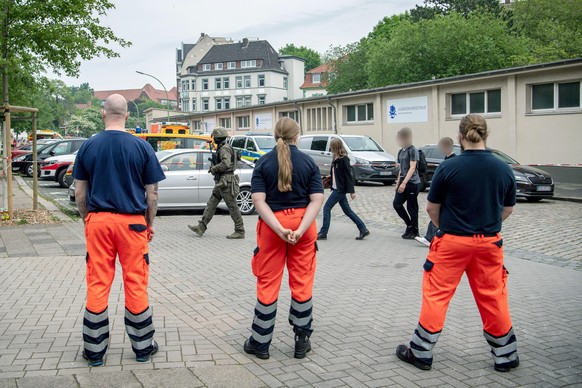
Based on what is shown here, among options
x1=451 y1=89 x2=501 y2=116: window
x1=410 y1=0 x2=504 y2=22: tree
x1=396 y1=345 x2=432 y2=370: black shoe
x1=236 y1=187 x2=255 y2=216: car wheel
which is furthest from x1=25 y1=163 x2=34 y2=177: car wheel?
x1=410 y1=0 x2=504 y2=22: tree

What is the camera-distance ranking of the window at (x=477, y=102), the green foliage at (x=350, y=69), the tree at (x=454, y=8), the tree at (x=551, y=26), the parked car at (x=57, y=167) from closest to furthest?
the parked car at (x=57, y=167) → the window at (x=477, y=102) → the tree at (x=551, y=26) → the tree at (x=454, y=8) → the green foliage at (x=350, y=69)

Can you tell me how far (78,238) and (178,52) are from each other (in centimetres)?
12868

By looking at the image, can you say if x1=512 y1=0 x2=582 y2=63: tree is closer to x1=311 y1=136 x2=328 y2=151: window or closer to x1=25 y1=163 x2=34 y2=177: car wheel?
x1=311 y1=136 x2=328 y2=151: window

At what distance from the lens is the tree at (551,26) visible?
46.9m

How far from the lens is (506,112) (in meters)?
26.0

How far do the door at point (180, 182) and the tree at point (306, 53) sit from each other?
371ft

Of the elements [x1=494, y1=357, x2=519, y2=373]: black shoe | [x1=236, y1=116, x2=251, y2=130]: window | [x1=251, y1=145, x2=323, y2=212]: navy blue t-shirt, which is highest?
[x1=236, y1=116, x2=251, y2=130]: window

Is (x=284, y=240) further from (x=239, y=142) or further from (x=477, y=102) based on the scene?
(x=477, y=102)

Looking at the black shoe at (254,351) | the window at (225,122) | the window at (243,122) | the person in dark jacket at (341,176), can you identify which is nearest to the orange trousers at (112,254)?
the black shoe at (254,351)

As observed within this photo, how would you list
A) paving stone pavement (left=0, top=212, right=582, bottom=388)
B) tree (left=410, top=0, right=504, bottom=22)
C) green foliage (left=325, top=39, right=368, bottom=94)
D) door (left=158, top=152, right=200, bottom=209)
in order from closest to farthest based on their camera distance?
paving stone pavement (left=0, top=212, right=582, bottom=388)
door (left=158, top=152, right=200, bottom=209)
tree (left=410, top=0, right=504, bottom=22)
green foliage (left=325, top=39, right=368, bottom=94)

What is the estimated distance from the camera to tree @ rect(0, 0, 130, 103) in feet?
42.4

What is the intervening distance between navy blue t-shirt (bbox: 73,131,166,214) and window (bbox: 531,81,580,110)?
2222 centimetres

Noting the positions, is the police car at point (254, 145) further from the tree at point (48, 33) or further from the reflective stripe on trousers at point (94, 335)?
the reflective stripe on trousers at point (94, 335)

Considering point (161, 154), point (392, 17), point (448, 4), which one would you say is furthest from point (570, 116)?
point (392, 17)
